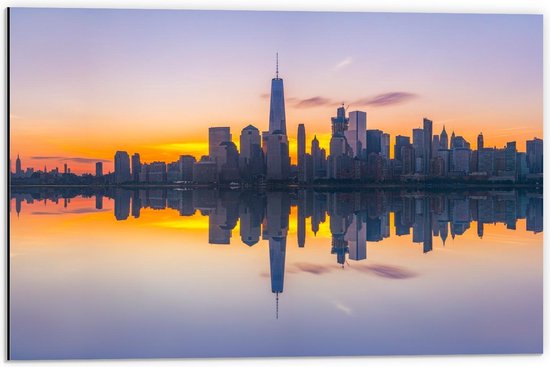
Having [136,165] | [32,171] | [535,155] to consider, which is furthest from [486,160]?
[32,171]

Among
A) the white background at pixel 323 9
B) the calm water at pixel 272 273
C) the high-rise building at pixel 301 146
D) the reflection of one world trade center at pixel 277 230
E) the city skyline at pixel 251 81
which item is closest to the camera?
the white background at pixel 323 9

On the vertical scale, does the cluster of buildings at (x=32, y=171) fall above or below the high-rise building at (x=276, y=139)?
below

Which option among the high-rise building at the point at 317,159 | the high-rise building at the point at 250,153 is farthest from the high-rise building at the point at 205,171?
the high-rise building at the point at 317,159

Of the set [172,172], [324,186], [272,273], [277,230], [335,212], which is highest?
[172,172]

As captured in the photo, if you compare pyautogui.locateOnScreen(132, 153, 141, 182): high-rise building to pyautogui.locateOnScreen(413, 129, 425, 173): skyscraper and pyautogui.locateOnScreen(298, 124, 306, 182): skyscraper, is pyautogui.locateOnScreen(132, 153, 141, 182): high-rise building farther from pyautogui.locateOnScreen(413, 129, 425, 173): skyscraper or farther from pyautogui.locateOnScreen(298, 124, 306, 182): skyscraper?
pyautogui.locateOnScreen(413, 129, 425, 173): skyscraper

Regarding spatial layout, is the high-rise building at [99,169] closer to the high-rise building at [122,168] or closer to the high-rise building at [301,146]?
the high-rise building at [122,168]

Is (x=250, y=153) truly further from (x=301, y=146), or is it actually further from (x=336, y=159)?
(x=336, y=159)

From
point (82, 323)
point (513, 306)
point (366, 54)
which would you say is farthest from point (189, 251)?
point (513, 306)
